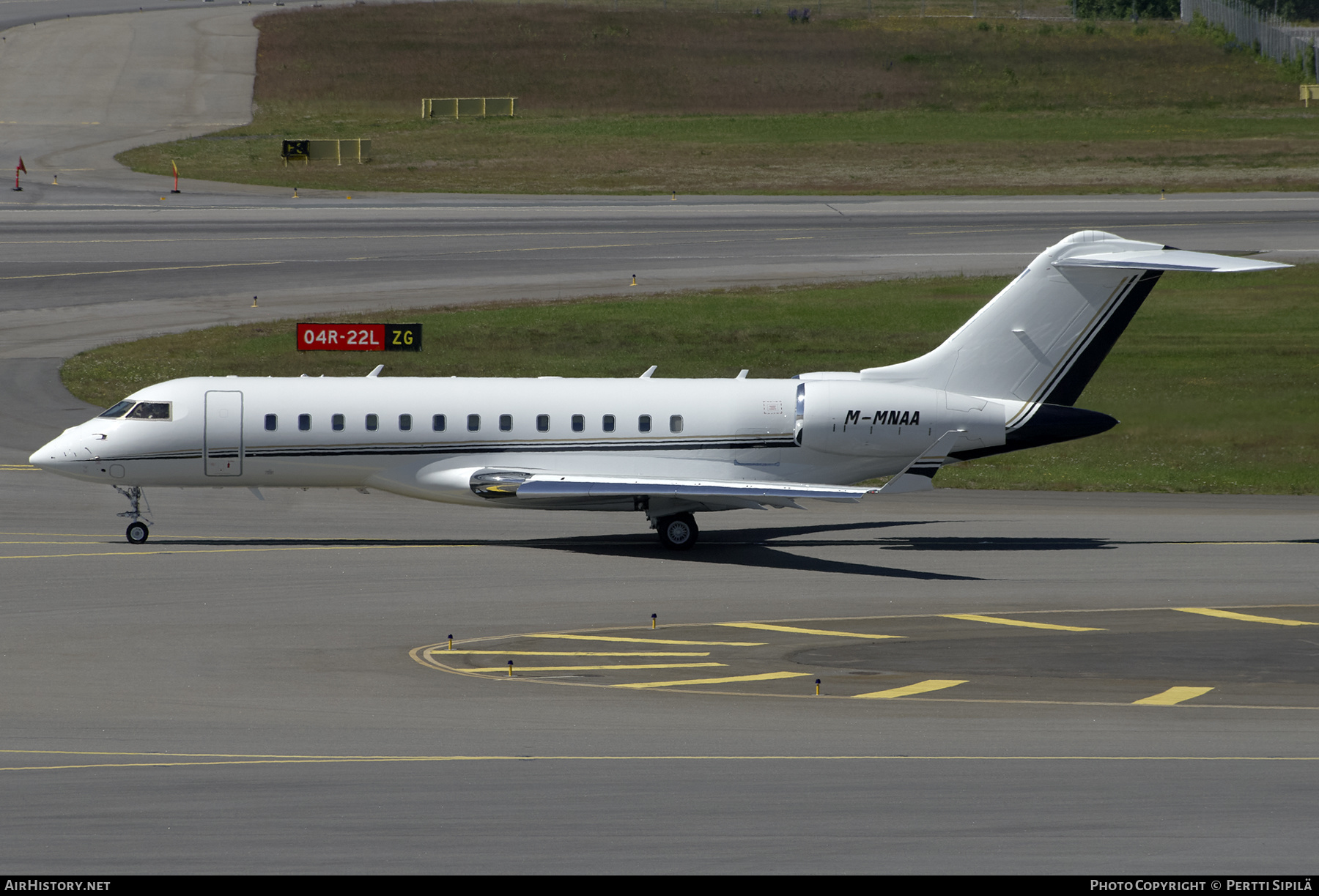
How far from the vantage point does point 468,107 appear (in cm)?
10350

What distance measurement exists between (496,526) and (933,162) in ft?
195

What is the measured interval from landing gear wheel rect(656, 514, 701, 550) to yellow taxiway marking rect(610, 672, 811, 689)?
868cm

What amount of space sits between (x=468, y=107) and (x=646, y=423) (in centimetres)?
7581

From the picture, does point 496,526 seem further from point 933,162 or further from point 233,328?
point 933,162

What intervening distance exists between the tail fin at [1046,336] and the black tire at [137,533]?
15.3 meters

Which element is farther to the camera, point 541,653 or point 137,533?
point 137,533

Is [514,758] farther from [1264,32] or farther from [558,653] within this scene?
[1264,32]

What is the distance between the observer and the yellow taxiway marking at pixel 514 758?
19.3 metres

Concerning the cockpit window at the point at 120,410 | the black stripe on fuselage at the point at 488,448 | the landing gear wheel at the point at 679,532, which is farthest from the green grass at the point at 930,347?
the cockpit window at the point at 120,410

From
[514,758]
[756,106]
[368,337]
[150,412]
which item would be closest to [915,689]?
[514,758]

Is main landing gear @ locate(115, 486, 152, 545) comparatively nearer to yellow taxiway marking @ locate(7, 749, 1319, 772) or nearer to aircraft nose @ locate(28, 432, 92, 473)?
aircraft nose @ locate(28, 432, 92, 473)

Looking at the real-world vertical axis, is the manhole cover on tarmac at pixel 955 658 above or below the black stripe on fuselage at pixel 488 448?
below

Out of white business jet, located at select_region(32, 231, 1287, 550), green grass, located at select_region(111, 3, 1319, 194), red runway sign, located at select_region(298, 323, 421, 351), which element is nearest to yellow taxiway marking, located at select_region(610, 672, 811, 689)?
white business jet, located at select_region(32, 231, 1287, 550)

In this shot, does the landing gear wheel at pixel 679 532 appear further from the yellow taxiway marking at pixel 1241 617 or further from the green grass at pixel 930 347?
the green grass at pixel 930 347
